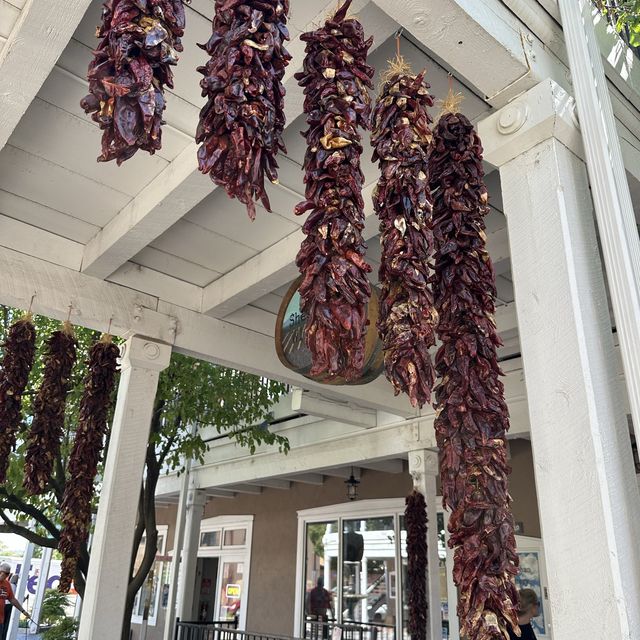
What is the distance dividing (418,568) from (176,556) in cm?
534

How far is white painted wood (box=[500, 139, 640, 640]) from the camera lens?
1555 millimetres

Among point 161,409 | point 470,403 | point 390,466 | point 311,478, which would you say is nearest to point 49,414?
point 470,403

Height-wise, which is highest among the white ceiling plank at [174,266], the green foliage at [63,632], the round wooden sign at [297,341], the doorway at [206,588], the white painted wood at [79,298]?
the white ceiling plank at [174,266]

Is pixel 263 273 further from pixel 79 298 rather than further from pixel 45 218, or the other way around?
pixel 45 218

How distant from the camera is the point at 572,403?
1.73 meters

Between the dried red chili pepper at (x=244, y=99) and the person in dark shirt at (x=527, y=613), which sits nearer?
the dried red chili pepper at (x=244, y=99)

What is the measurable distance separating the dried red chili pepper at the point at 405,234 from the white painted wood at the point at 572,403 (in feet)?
1.99

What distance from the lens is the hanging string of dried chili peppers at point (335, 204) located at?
1135mm

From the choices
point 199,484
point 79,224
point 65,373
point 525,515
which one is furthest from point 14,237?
point 199,484

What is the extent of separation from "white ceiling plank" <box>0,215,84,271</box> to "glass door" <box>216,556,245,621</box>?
916cm

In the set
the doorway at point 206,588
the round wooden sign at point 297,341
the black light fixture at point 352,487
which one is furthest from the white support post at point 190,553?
the round wooden sign at point 297,341

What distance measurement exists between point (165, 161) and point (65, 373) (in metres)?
1.36

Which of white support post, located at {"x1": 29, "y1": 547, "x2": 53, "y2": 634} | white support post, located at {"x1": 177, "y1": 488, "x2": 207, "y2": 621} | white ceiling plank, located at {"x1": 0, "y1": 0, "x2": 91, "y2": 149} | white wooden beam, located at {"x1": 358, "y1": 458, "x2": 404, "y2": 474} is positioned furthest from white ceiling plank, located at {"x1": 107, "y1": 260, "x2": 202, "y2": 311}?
white support post, located at {"x1": 29, "y1": 547, "x2": 53, "y2": 634}

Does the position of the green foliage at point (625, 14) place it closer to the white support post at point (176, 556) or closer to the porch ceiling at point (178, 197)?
the porch ceiling at point (178, 197)
